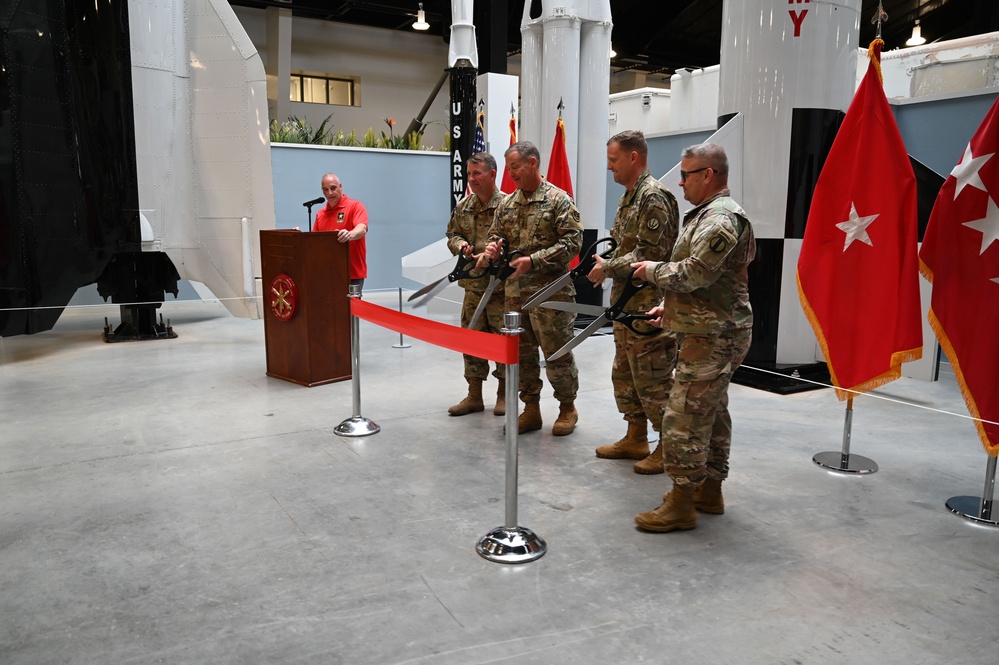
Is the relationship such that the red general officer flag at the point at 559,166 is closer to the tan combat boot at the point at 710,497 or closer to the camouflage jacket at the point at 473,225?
the camouflage jacket at the point at 473,225

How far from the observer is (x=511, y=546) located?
286cm

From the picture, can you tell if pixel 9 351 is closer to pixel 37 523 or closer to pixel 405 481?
pixel 37 523

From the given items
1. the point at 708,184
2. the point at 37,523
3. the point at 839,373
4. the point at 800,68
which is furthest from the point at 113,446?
the point at 800,68

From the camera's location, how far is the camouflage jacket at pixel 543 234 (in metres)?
4.20

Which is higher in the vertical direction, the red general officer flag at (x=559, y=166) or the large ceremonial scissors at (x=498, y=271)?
the red general officer flag at (x=559, y=166)

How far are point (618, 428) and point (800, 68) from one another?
318 centimetres

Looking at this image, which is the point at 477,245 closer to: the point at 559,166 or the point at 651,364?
the point at 651,364

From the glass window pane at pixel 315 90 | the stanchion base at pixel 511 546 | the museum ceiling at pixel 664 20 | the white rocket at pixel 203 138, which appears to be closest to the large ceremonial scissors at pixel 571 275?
the stanchion base at pixel 511 546

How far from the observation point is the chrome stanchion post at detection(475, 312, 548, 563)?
8.96 ft

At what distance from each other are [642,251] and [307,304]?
2.87 metres

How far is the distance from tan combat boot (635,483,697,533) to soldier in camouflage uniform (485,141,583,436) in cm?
133

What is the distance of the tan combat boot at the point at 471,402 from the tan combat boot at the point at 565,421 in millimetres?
627

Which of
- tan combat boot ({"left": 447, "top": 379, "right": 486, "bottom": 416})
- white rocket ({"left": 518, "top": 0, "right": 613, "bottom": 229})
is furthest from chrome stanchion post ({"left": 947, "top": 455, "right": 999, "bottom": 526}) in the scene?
white rocket ({"left": 518, "top": 0, "right": 613, "bottom": 229})

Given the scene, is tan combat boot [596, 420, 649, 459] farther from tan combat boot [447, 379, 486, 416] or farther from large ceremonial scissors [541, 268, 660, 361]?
tan combat boot [447, 379, 486, 416]
